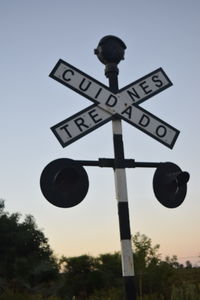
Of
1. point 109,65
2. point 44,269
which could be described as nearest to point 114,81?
point 109,65

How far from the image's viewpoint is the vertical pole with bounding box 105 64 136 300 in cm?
292

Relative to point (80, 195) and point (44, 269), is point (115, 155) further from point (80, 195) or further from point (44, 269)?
point (44, 269)

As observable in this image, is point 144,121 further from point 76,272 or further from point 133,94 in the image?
point 76,272

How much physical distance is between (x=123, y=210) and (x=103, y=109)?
84cm

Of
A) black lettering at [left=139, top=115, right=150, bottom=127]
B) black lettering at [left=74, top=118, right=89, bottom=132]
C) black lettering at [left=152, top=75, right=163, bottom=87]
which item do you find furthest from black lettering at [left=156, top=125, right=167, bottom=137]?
black lettering at [left=74, top=118, right=89, bottom=132]

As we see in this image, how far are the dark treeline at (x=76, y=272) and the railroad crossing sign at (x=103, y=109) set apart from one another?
1.90 meters

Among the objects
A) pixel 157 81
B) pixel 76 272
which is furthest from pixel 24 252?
pixel 157 81

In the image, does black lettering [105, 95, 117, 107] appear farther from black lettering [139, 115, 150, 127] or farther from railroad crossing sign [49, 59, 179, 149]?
black lettering [139, 115, 150, 127]

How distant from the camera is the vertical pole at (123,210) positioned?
2916 millimetres

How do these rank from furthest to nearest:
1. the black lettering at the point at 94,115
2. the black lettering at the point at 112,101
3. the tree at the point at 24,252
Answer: the tree at the point at 24,252, the black lettering at the point at 112,101, the black lettering at the point at 94,115

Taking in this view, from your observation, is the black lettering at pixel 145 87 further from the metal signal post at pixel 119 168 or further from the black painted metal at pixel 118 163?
the black painted metal at pixel 118 163

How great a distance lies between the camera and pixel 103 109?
327 cm

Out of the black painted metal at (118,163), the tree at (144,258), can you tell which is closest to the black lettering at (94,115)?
the black painted metal at (118,163)

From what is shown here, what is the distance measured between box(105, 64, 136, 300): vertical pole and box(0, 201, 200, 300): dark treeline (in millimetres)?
1481
